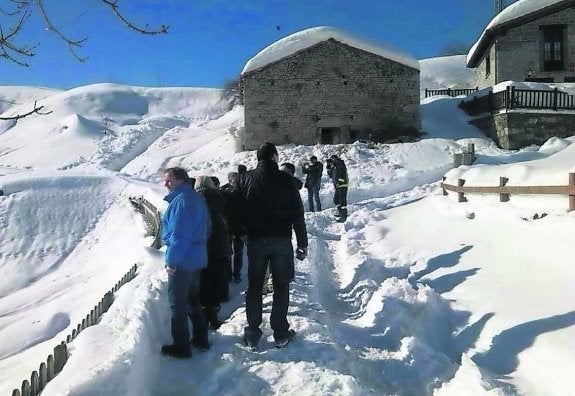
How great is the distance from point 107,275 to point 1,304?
2.41m

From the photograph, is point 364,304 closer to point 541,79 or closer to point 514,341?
point 514,341

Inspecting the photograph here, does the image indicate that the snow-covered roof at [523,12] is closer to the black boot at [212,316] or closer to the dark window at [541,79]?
the dark window at [541,79]

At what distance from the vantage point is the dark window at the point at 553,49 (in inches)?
1025

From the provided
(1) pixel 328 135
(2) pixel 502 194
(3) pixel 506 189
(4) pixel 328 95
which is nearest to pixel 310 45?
(4) pixel 328 95

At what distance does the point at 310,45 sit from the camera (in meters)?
25.3

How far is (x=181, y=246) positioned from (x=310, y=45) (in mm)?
22096

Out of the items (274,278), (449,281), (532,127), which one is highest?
(532,127)

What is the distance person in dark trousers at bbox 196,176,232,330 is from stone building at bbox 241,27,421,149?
1995 centimetres

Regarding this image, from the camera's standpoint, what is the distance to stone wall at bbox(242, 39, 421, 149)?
25.5m

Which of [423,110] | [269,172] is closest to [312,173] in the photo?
[269,172]

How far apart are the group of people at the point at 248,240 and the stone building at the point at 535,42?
24171mm

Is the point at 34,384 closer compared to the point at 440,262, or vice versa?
the point at 34,384

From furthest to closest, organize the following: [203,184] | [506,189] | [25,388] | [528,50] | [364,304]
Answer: [528,50] < [506,189] < [364,304] < [203,184] < [25,388]

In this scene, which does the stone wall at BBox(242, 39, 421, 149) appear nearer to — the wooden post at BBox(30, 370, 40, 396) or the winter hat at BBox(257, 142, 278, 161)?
the winter hat at BBox(257, 142, 278, 161)
